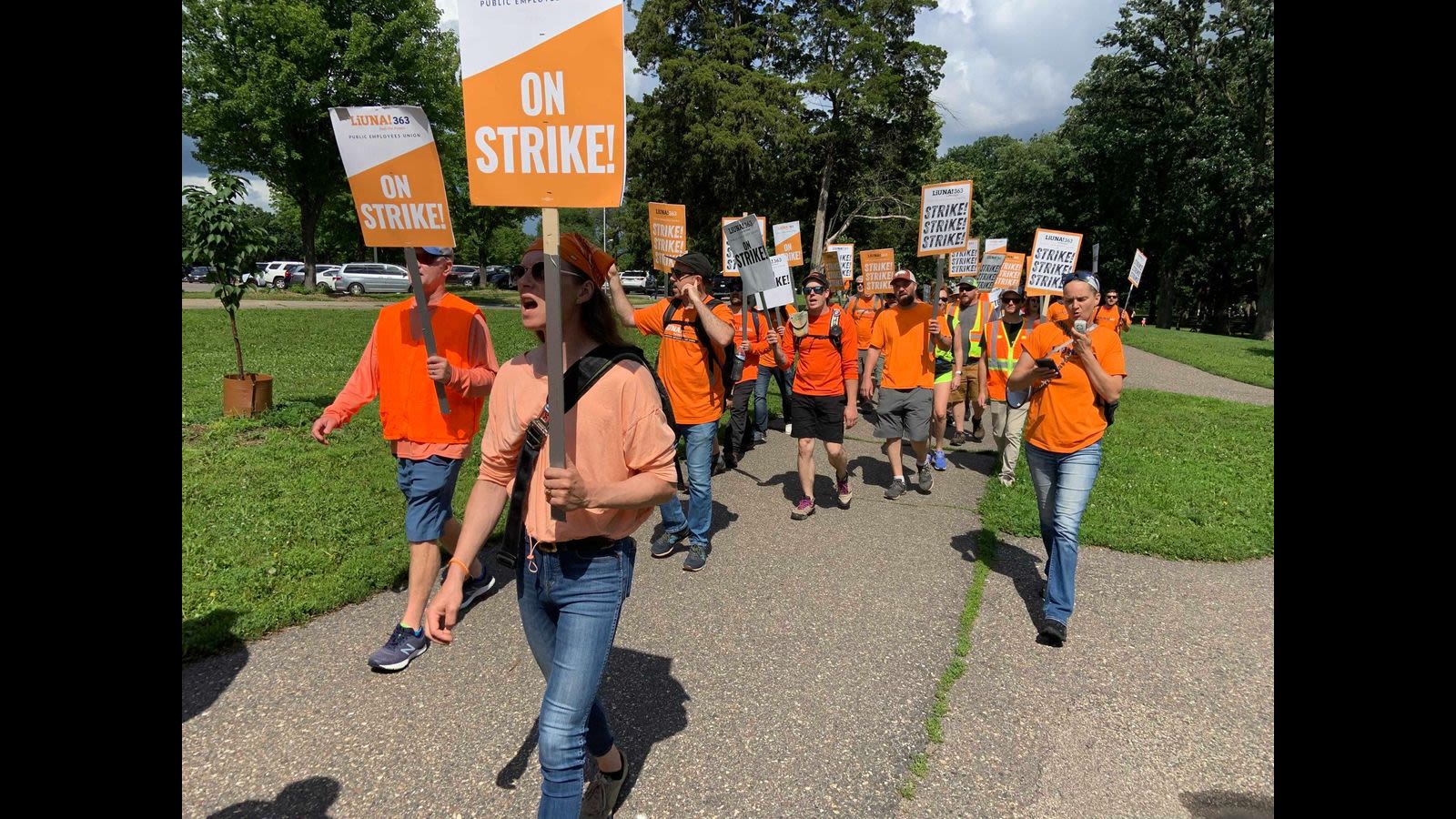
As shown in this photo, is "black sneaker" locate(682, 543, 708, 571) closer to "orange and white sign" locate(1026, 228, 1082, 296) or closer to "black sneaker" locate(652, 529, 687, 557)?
"black sneaker" locate(652, 529, 687, 557)

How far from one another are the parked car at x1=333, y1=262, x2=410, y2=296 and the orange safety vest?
120 ft

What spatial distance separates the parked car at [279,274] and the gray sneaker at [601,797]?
44.8 meters

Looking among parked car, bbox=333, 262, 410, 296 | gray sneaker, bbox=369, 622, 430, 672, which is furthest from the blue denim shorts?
parked car, bbox=333, 262, 410, 296

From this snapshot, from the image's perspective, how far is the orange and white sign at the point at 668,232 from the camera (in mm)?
8289

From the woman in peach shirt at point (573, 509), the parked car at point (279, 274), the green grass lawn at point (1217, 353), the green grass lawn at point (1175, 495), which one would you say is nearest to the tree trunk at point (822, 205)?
the green grass lawn at point (1217, 353)

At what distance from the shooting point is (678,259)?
5289mm

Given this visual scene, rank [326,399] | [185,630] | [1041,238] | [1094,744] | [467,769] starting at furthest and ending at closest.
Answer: [326,399] → [1041,238] → [185,630] → [1094,744] → [467,769]

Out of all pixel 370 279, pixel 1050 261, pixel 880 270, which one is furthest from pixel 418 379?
pixel 370 279

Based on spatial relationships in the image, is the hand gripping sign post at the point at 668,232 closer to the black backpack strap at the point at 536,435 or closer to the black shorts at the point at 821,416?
the black shorts at the point at 821,416

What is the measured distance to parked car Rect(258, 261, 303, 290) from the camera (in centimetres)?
4119

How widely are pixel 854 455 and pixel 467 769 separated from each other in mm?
7064

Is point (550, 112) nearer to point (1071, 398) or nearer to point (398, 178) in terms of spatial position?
point (398, 178)
